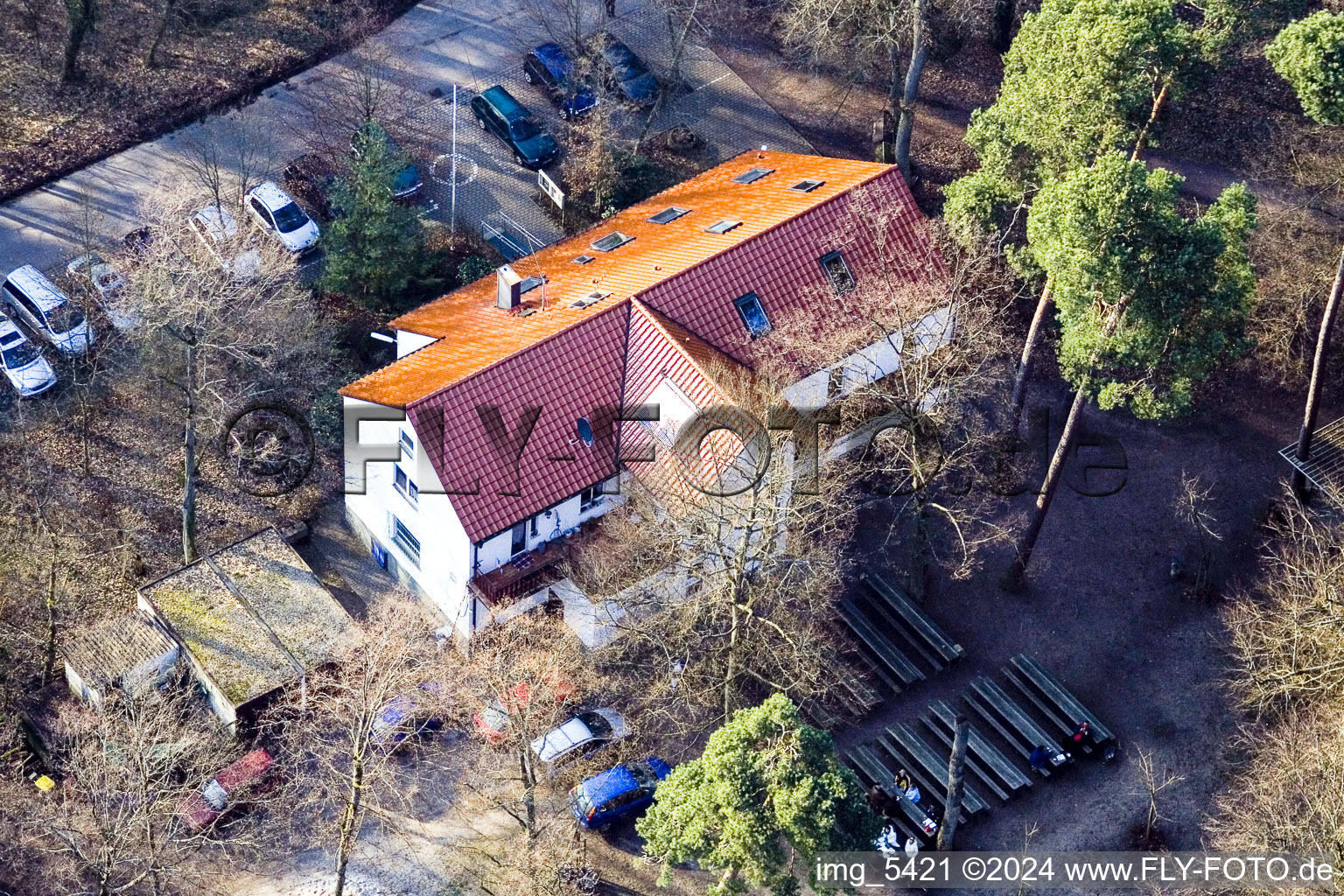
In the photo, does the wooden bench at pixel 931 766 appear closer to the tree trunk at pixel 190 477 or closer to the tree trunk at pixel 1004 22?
the tree trunk at pixel 190 477

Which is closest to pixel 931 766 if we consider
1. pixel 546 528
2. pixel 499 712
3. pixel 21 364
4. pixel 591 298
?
pixel 499 712

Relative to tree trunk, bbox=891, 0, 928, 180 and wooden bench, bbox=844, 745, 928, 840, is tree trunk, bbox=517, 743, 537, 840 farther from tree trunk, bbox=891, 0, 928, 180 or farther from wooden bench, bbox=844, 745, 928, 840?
tree trunk, bbox=891, 0, 928, 180

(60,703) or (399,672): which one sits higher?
(399,672)

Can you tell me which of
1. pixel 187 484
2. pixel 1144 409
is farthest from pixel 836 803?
pixel 187 484

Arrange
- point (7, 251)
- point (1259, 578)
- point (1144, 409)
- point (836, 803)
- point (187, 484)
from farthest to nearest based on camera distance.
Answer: point (7, 251)
point (1259, 578)
point (187, 484)
point (1144, 409)
point (836, 803)

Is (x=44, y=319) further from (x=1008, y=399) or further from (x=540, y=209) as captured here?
(x=1008, y=399)

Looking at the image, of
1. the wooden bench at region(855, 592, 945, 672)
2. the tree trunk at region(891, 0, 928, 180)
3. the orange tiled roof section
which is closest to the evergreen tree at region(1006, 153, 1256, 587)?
the wooden bench at region(855, 592, 945, 672)
